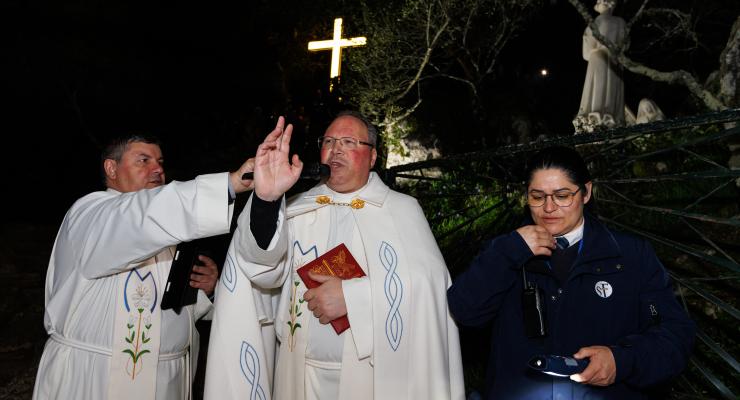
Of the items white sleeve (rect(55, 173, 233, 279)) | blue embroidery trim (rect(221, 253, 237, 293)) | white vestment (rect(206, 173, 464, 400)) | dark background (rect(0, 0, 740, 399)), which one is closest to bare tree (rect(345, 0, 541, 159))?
dark background (rect(0, 0, 740, 399))

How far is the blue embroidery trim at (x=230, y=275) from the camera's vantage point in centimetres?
286

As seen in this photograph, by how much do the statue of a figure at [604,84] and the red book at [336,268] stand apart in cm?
721

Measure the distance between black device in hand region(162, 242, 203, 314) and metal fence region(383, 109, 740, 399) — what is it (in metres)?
2.04

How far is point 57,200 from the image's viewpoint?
14.0 metres

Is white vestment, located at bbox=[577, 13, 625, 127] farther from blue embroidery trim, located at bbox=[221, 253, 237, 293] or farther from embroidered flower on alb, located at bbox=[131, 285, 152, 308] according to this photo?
embroidered flower on alb, located at bbox=[131, 285, 152, 308]

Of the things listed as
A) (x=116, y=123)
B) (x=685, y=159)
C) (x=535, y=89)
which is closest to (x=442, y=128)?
(x=535, y=89)

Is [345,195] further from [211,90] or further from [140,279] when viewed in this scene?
[211,90]

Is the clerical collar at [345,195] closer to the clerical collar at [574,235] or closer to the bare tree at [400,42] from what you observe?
the clerical collar at [574,235]

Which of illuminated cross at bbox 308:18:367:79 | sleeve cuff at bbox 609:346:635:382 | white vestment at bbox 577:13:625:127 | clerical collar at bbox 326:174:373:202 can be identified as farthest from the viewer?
white vestment at bbox 577:13:625:127

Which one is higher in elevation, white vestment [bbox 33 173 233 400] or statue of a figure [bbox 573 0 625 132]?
statue of a figure [bbox 573 0 625 132]

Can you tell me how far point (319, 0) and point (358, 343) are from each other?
1096cm

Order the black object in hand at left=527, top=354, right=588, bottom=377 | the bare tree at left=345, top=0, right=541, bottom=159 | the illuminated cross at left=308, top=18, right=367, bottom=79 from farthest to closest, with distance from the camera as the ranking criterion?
the bare tree at left=345, top=0, right=541, bottom=159
the illuminated cross at left=308, top=18, right=367, bottom=79
the black object in hand at left=527, top=354, right=588, bottom=377

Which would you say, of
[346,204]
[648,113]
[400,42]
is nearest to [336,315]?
[346,204]

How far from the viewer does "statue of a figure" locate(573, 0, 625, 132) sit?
29.8 ft
